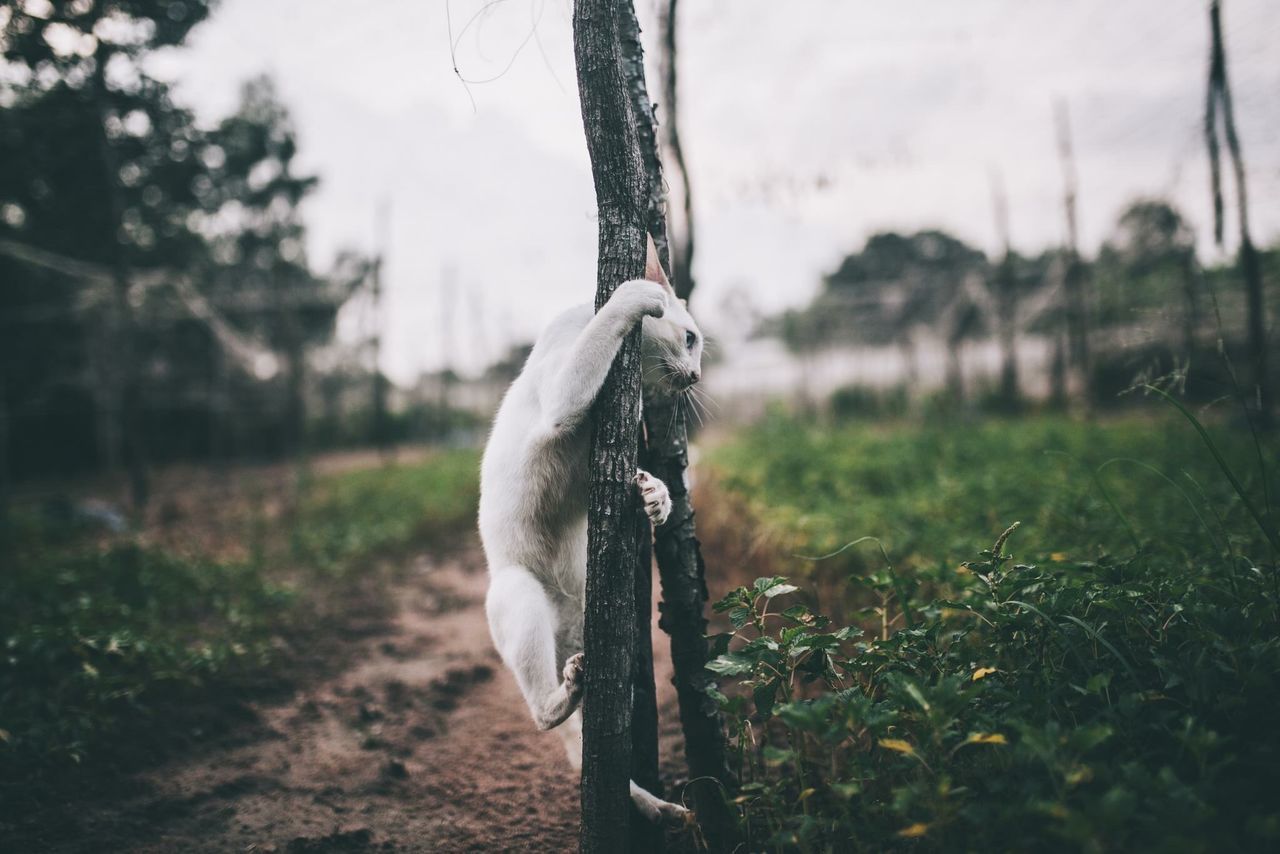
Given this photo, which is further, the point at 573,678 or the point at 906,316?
the point at 906,316

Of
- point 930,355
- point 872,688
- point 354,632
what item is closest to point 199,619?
point 354,632

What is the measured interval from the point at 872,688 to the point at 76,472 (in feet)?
58.5

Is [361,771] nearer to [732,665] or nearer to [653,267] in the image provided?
[732,665]

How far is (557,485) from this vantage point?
2.38 meters

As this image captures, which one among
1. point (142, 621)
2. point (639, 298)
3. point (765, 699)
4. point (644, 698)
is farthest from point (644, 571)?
point (142, 621)

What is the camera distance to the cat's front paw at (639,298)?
1.97 meters

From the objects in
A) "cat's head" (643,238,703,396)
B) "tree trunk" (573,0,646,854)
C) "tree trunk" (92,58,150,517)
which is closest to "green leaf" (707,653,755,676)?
"tree trunk" (573,0,646,854)

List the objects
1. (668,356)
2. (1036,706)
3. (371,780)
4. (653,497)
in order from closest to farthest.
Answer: (1036,706) < (653,497) < (668,356) < (371,780)

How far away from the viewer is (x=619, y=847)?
75.5 inches

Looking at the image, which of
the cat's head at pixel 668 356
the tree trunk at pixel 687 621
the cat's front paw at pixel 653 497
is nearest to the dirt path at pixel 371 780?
the tree trunk at pixel 687 621

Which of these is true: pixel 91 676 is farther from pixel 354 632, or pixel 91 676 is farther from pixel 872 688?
pixel 872 688

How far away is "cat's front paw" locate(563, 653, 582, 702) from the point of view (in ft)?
7.06

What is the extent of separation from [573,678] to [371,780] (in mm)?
1597

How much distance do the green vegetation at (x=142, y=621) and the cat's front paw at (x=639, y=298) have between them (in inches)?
129
